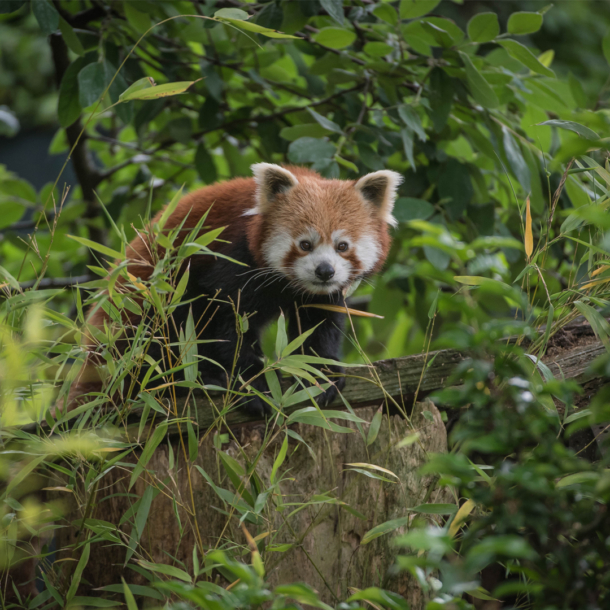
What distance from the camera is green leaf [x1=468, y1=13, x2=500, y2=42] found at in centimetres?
189

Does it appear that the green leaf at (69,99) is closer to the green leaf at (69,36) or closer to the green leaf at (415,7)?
the green leaf at (69,36)

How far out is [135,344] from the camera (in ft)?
3.87

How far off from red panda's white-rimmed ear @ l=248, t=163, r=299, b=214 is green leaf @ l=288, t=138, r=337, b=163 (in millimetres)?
57

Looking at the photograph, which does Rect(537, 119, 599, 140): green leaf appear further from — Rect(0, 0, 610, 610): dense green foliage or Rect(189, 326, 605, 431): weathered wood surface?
Rect(189, 326, 605, 431): weathered wood surface

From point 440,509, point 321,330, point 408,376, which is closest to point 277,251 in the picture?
point 321,330

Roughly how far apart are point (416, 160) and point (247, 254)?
0.91 metres

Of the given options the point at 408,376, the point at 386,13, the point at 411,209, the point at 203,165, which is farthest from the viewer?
the point at 203,165

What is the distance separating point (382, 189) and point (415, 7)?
565 mm

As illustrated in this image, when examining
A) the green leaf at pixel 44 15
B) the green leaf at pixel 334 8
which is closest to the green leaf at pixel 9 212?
the green leaf at pixel 44 15

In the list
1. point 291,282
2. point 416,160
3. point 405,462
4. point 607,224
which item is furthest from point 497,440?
point 416,160

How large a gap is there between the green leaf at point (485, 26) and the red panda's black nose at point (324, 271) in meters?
0.86

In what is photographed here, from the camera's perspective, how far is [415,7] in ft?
6.25

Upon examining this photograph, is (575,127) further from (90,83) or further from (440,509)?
(90,83)

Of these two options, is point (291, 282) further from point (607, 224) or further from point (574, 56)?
point (574, 56)
